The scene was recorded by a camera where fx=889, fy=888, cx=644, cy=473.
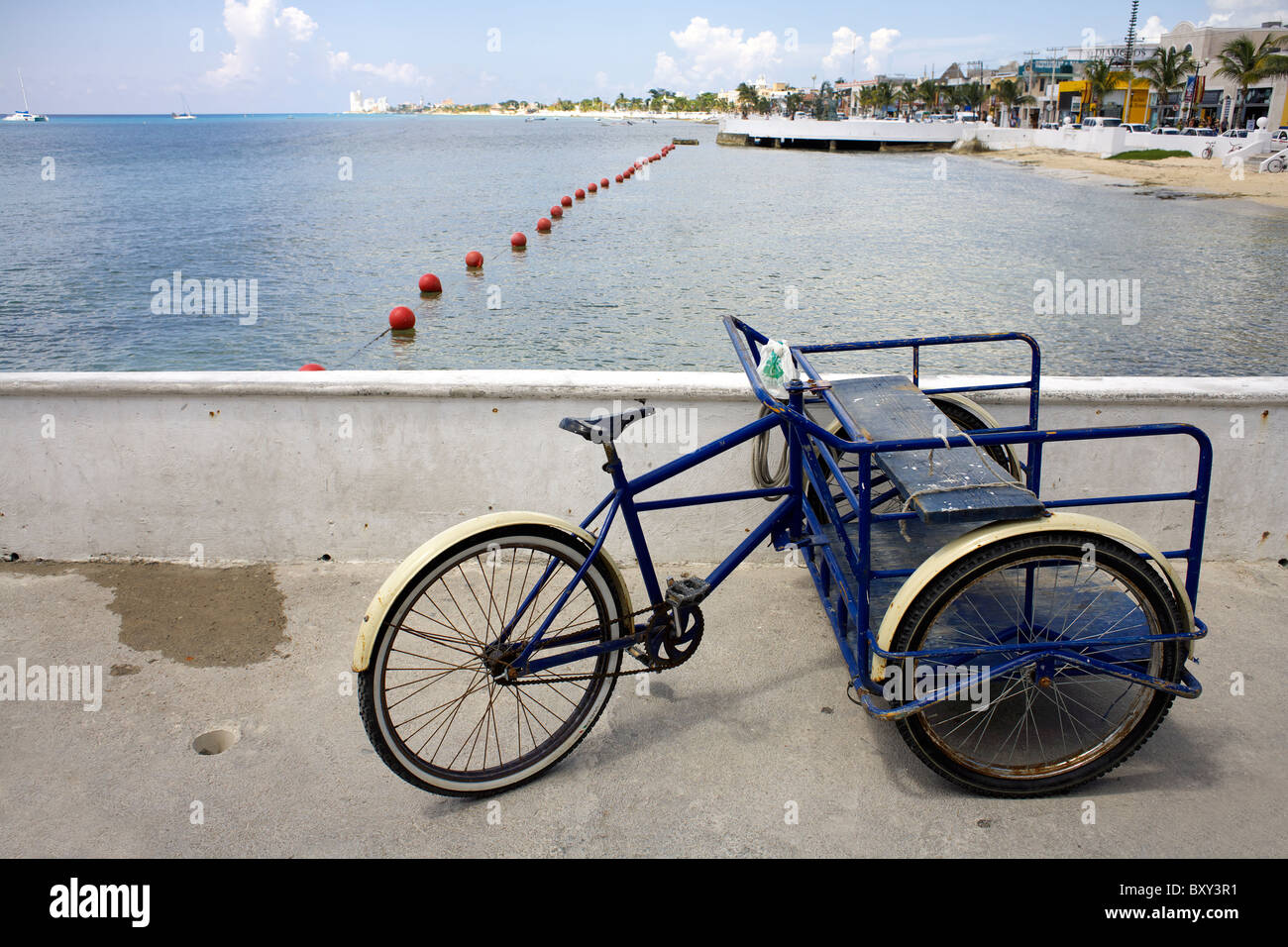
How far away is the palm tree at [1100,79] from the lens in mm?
86781

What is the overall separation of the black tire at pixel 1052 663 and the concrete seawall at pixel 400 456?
1253 mm

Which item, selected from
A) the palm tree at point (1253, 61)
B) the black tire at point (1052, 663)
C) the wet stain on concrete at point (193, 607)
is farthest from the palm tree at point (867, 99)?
the black tire at point (1052, 663)

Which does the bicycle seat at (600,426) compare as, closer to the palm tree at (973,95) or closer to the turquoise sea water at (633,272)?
the turquoise sea water at (633,272)

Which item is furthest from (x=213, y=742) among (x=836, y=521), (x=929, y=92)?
(x=929, y=92)

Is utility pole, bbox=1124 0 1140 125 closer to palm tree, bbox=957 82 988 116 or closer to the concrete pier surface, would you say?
palm tree, bbox=957 82 988 116

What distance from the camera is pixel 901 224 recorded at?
29.4m

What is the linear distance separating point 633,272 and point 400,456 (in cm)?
1712

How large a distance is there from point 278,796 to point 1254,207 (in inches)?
1527

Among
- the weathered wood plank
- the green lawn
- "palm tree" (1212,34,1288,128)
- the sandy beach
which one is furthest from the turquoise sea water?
"palm tree" (1212,34,1288,128)

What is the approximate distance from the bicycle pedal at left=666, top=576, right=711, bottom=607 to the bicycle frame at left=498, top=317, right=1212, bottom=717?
0.04 metres

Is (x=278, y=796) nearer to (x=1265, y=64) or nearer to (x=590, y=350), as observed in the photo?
(x=590, y=350)

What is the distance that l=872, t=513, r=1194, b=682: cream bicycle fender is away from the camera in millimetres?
2512
